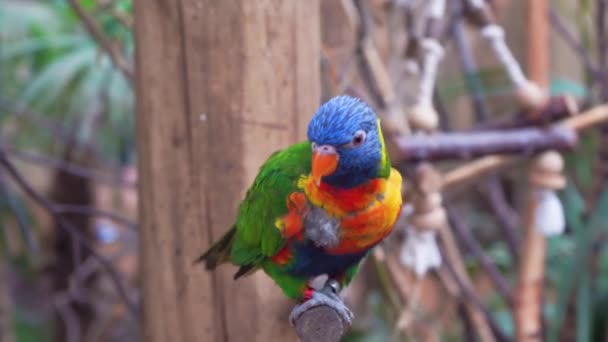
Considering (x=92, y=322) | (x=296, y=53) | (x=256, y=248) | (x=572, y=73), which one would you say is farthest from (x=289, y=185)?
(x=572, y=73)

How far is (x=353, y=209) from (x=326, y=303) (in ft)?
0.30

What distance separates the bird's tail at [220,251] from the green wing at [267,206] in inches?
0.6

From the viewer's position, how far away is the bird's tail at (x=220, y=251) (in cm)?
79

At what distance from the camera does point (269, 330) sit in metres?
0.83

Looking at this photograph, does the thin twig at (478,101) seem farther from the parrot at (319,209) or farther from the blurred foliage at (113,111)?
the parrot at (319,209)

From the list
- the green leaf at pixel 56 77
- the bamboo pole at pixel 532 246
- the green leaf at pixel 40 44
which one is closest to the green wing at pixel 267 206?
the bamboo pole at pixel 532 246

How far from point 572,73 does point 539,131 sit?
7.24 ft

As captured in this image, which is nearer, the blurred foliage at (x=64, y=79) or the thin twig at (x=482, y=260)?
the thin twig at (x=482, y=260)

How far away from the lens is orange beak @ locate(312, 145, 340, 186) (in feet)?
2.08

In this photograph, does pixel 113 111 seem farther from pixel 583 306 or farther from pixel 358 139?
pixel 358 139

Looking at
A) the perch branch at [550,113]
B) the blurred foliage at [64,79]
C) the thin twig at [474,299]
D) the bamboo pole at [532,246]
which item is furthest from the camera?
the blurred foliage at [64,79]

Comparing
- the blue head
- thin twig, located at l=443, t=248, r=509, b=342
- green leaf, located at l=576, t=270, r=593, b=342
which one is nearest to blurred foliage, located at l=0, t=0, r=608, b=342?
green leaf, located at l=576, t=270, r=593, b=342

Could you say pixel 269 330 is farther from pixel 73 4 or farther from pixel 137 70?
pixel 73 4

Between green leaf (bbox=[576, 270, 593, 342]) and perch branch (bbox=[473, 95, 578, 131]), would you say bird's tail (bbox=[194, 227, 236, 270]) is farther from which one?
green leaf (bbox=[576, 270, 593, 342])
